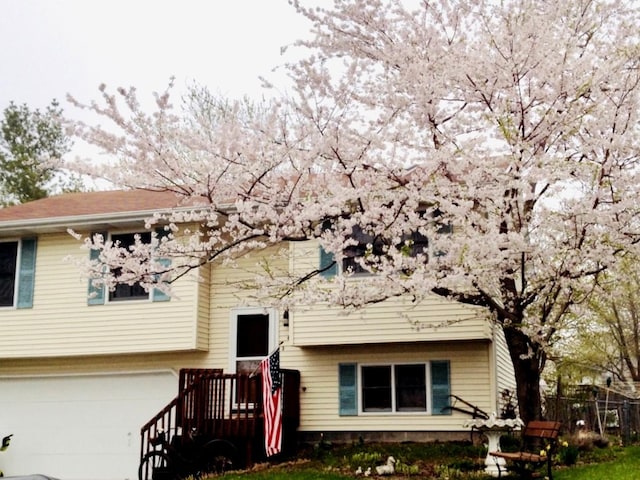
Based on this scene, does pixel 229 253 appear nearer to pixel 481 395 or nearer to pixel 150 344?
pixel 150 344

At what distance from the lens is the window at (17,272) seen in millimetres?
16031

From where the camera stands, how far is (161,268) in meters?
10.7

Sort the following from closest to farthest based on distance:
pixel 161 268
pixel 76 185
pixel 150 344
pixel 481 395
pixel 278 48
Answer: pixel 278 48
pixel 161 268
pixel 481 395
pixel 150 344
pixel 76 185

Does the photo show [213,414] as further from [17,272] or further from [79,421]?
[17,272]

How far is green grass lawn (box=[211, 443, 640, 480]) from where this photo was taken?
10.9m

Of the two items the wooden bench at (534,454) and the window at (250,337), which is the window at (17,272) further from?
the wooden bench at (534,454)

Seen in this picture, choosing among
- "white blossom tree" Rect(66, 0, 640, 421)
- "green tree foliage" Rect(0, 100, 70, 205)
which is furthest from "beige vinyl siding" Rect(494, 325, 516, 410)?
"green tree foliage" Rect(0, 100, 70, 205)

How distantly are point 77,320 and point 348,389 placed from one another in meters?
5.68

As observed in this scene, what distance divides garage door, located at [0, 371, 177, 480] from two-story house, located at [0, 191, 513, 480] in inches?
0.9

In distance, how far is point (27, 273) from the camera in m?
16.1

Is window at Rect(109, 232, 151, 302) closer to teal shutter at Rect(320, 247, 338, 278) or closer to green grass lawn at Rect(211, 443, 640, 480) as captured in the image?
teal shutter at Rect(320, 247, 338, 278)

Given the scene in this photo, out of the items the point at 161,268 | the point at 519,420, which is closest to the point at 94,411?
the point at 161,268

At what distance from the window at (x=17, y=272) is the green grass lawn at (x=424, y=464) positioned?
6.65 m

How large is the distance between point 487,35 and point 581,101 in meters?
1.54
